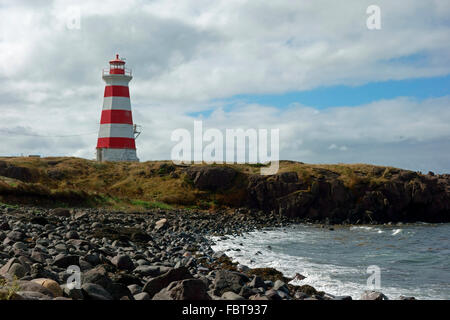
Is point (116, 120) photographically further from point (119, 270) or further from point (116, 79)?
point (119, 270)

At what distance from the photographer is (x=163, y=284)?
282 inches

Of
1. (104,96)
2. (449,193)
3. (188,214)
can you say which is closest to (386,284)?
(188,214)

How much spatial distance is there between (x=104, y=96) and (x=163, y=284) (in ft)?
118

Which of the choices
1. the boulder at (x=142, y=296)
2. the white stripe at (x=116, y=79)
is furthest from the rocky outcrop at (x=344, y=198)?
the boulder at (x=142, y=296)

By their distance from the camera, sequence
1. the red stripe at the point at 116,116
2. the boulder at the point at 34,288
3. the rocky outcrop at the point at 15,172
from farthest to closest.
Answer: the red stripe at the point at 116,116, the rocky outcrop at the point at 15,172, the boulder at the point at 34,288

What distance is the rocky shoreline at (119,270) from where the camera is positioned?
6.28 metres

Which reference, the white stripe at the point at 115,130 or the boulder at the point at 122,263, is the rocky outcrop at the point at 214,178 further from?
the boulder at the point at 122,263

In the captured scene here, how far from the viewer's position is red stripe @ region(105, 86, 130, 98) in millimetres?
39844

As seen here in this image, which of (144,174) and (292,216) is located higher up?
(144,174)

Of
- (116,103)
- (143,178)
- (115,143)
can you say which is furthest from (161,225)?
(116,103)

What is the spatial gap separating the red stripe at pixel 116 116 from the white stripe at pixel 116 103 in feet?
1.33
